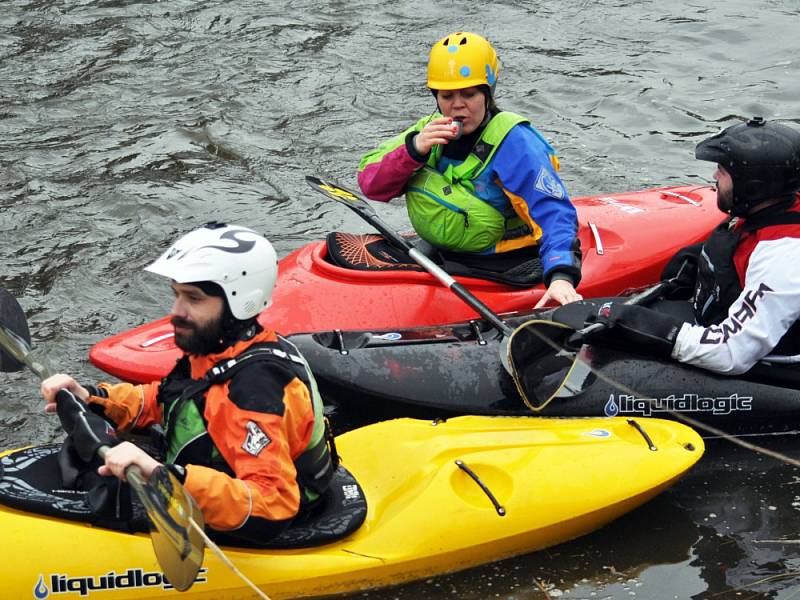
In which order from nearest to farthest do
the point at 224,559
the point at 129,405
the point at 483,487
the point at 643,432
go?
the point at 224,559, the point at 129,405, the point at 483,487, the point at 643,432

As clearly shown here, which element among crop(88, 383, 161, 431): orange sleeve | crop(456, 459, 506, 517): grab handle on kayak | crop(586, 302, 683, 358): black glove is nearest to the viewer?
crop(88, 383, 161, 431): orange sleeve

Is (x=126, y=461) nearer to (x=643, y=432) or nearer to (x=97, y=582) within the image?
(x=97, y=582)

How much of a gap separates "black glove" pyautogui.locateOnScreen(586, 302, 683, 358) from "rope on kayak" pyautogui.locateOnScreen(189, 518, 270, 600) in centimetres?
191

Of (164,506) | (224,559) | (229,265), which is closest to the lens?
(164,506)

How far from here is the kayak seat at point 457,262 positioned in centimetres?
574

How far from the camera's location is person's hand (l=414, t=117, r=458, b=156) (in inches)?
214

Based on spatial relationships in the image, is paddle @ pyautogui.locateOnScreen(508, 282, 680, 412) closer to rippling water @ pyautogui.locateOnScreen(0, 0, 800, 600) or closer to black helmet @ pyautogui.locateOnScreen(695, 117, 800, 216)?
rippling water @ pyautogui.locateOnScreen(0, 0, 800, 600)

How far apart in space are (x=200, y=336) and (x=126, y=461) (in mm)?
476

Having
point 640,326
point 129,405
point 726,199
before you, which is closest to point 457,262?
point 640,326

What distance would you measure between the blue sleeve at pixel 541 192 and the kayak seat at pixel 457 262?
281 millimetres

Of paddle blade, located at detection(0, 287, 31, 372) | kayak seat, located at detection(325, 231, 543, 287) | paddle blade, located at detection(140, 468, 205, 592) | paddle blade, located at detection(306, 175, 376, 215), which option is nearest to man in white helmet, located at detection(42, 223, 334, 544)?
paddle blade, located at detection(140, 468, 205, 592)

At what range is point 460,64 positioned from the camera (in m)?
5.35

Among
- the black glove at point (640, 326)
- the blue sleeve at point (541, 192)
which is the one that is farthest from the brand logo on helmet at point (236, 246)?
the blue sleeve at point (541, 192)

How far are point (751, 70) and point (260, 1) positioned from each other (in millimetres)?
4725
